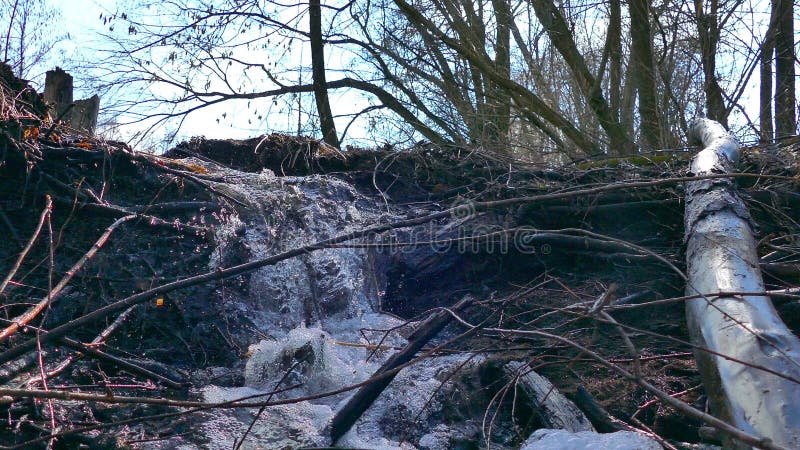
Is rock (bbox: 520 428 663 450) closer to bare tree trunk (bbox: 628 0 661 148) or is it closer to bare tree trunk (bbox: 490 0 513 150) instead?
bare tree trunk (bbox: 490 0 513 150)

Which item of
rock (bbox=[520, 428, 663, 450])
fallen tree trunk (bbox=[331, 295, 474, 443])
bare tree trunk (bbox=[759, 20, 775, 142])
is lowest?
rock (bbox=[520, 428, 663, 450])

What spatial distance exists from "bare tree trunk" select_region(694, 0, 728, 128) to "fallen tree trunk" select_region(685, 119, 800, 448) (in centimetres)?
502

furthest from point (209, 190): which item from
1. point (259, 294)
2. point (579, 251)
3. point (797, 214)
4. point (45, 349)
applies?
point (797, 214)

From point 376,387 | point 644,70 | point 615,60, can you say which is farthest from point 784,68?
point 376,387

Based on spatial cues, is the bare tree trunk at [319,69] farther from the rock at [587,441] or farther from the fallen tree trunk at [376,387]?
the rock at [587,441]

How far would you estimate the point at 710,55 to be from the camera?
26.9 feet

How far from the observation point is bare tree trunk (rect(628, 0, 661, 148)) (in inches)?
337

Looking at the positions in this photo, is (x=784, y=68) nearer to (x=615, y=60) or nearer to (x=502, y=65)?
(x=615, y=60)

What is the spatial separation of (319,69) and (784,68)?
5.76 metres

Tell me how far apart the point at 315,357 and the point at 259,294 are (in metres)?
0.86

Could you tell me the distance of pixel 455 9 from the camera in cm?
929

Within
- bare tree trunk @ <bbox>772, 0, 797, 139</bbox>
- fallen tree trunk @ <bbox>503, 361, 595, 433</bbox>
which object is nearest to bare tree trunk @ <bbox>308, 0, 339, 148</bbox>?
bare tree trunk @ <bbox>772, 0, 797, 139</bbox>

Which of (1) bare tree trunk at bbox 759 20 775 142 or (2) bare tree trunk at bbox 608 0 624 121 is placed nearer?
(1) bare tree trunk at bbox 759 20 775 142

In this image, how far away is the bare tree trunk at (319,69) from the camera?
31.0 feet
